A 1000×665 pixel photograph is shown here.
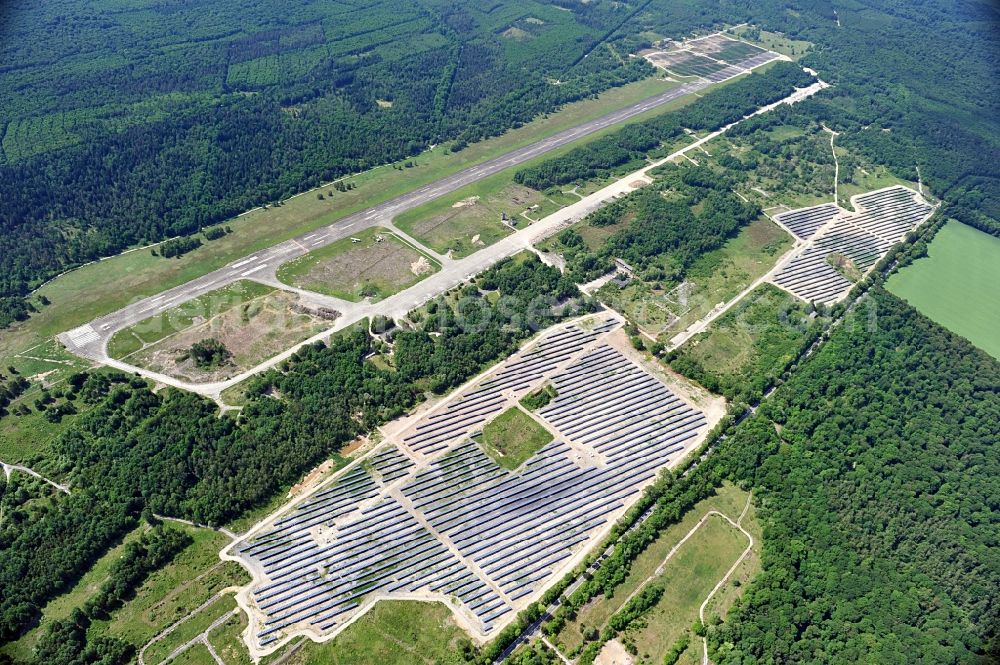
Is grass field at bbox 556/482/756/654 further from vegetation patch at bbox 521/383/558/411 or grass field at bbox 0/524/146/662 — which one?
grass field at bbox 0/524/146/662

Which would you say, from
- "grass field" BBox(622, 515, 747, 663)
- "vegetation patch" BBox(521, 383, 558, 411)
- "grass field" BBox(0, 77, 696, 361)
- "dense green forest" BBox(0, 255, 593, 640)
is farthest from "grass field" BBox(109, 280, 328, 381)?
"grass field" BBox(622, 515, 747, 663)

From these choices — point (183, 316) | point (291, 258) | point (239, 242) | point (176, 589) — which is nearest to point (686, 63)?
point (291, 258)

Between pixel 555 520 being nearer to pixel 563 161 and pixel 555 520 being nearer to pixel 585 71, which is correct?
pixel 563 161

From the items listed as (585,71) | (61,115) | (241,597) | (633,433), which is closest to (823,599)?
(633,433)

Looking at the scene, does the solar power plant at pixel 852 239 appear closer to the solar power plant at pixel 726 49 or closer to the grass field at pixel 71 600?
the solar power plant at pixel 726 49

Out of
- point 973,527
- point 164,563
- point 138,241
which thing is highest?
point 138,241

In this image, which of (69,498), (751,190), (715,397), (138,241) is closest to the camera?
A: (69,498)

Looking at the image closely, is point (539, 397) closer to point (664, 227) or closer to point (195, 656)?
point (195, 656)
